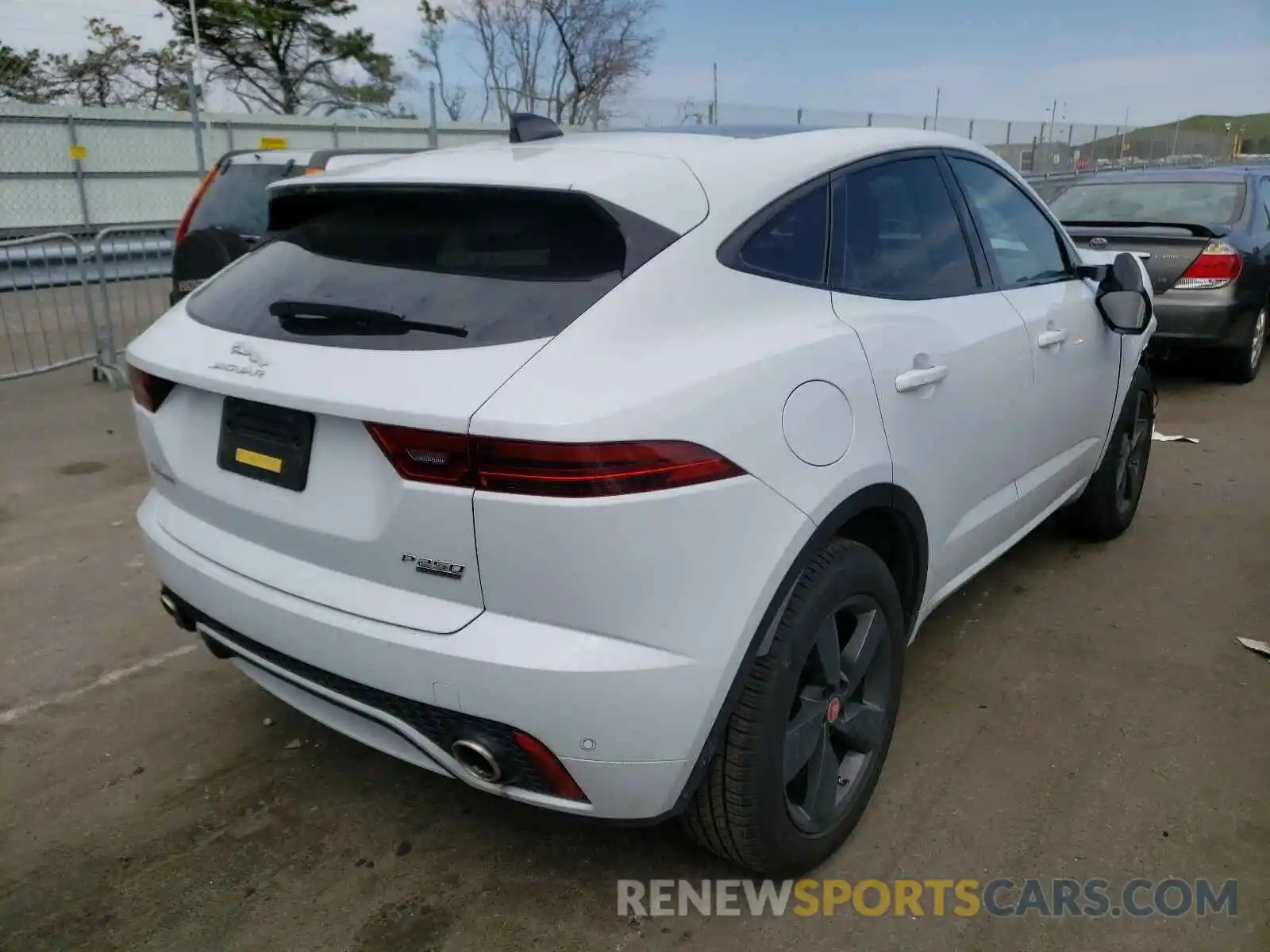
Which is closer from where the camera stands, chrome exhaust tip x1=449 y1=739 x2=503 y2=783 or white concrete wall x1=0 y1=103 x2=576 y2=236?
chrome exhaust tip x1=449 y1=739 x2=503 y2=783

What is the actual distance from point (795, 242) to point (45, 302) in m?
8.07

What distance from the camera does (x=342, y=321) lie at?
2.16 m

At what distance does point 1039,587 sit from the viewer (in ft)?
13.7

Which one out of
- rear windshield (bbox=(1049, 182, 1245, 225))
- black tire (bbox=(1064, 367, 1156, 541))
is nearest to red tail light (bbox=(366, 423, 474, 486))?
black tire (bbox=(1064, 367, 1156, 541))

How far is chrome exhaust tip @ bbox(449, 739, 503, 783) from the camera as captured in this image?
78.1 inches

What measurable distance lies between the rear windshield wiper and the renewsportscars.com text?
1.45m

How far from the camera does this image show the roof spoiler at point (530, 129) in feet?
10.6

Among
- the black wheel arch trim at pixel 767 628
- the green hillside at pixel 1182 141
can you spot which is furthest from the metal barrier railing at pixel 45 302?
the green hillside at pixel 1182 141

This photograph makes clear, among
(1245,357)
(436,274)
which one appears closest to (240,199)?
(436,274)

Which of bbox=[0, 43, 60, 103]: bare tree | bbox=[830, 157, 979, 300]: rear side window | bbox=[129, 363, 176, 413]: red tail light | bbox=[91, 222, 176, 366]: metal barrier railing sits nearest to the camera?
bbox=[129, 363, 176, 413]: red tail light

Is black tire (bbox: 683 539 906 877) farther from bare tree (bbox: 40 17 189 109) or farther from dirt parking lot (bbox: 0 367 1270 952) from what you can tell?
bare tree (bbox: 40 17 189 109)

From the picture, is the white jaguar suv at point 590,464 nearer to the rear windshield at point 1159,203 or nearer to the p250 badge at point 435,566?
the p250 badge at point 435,566

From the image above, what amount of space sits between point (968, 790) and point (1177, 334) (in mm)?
5872

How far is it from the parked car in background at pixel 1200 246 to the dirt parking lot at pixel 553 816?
3838mm
